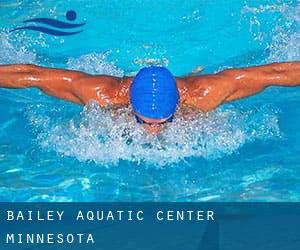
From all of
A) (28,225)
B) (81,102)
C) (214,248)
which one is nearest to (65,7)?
(81,102)

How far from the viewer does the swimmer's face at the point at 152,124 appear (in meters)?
4.28

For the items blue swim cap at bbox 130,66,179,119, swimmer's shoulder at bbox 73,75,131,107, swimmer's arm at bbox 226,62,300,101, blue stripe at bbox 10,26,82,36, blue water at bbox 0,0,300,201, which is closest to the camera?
blue swim cap at bbox 130,66,179,119

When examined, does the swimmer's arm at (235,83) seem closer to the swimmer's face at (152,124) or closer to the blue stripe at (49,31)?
the swimmer's face at (152,124)

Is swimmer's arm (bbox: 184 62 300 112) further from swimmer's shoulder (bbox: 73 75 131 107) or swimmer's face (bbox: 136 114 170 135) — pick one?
swimmer's shoulder (bbox: 73 75 131 107)

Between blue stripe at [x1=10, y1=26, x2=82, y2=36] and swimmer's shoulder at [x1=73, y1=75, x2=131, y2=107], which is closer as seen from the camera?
swimmer's shoulder at [x1=73, y1=75, x2=131, y2=107]

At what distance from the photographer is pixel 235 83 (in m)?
4.42

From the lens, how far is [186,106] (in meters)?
4.57

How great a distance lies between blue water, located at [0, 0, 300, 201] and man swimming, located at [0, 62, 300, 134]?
19 centimetres

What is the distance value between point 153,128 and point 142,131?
28cm

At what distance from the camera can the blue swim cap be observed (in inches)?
165

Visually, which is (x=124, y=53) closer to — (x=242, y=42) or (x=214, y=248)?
(x=242, y=42)

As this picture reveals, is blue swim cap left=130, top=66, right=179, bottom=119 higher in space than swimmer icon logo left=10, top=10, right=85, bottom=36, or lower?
lower

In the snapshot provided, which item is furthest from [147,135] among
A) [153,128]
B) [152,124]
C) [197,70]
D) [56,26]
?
[56,26]

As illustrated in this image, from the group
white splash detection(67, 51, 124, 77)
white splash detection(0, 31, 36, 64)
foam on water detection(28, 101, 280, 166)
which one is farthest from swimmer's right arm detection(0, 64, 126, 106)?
white splash detection(0, 31, 36, 64)
